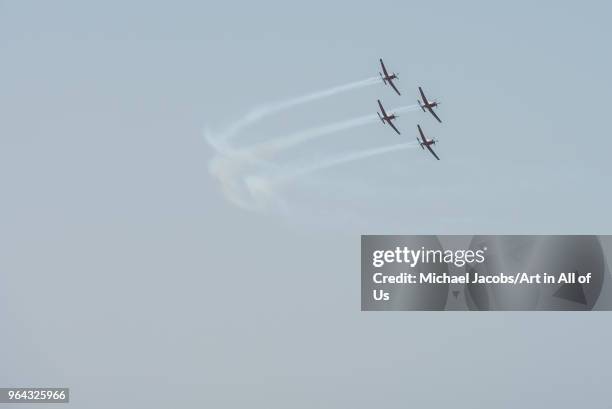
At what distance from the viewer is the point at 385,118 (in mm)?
151375

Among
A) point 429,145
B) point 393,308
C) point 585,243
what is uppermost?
point 429,145

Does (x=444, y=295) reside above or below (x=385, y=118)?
below

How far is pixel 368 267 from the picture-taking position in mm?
114438

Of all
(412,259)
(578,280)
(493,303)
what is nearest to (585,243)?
(578,280)

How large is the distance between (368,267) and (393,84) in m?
44.1

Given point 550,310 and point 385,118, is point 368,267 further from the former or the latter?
point 385,118

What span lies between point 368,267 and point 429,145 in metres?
40.8

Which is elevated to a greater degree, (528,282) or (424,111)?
(424,111)

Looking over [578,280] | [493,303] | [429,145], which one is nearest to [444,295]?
[493,303]

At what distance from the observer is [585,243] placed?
390ft

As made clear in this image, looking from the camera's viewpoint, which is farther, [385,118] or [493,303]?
[385,118]

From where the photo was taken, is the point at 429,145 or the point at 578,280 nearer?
the point at 578,280

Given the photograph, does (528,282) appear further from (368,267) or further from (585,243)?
(368,267)

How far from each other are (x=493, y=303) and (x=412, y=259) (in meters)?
10.2
